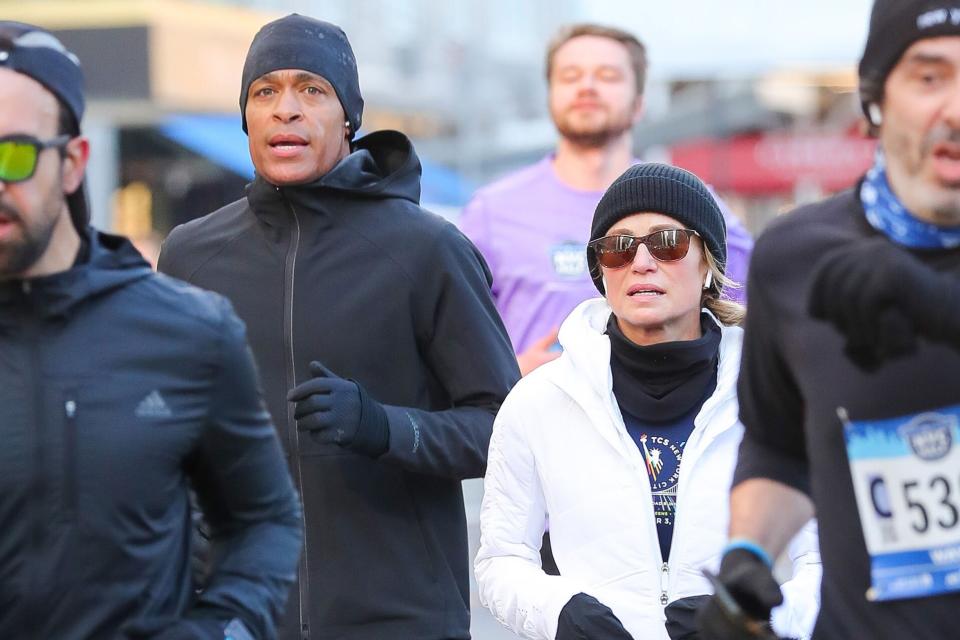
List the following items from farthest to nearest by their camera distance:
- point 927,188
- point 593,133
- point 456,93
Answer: point 456,93 → point 593,133 → point 927,188

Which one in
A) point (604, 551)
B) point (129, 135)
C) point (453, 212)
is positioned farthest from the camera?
point (129, 135)

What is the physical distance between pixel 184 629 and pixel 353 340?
176 cm

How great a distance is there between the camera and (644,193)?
16.5 feet

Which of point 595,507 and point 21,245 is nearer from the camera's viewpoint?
point 21,245

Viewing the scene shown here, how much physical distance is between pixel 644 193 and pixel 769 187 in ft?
70.2

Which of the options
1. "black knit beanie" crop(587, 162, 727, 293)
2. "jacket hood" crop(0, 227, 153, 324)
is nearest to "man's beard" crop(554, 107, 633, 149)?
"black knit beanie" crop(587, 162, 727, 293)

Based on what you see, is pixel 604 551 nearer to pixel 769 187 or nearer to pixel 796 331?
pixel 796 331

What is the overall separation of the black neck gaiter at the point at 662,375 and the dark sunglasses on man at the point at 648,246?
235 millimetres

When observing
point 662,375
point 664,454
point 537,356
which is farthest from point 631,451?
point 537,356

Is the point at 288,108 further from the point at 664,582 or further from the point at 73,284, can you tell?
the point at 73,284

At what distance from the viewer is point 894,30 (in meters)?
3.15

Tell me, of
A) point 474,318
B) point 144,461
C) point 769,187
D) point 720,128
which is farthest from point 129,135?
point 144,461

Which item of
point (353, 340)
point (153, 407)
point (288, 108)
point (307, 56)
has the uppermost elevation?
point (307, 56)

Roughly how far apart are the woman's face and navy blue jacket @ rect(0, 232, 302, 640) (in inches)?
60.5
